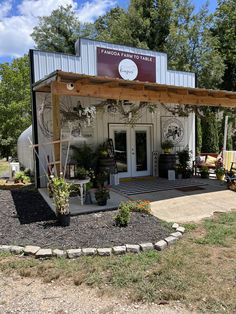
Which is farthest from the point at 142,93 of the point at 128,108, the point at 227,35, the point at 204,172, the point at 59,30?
the point at 59,30

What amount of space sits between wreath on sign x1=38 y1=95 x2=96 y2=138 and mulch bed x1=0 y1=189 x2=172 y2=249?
288 cm

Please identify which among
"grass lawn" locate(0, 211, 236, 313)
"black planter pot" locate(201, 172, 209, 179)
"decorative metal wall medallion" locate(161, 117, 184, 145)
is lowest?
"grass lawn" locate(0, 211, 236, 313)

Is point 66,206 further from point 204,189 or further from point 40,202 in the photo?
point 204,189

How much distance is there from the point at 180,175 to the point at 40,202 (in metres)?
5.03

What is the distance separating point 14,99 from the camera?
22.7 m

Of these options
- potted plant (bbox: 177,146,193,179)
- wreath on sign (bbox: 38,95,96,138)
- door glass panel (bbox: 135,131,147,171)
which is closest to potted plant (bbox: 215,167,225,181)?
potted plant (bbox: 177,146,193,179)

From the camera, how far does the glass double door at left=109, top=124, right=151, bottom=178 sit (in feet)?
31.4

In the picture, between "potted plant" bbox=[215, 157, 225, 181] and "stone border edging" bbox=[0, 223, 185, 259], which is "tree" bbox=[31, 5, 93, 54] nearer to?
"potted plant" bbox=[215, 157, 225, 181]

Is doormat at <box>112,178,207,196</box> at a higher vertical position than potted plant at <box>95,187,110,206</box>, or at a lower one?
lower

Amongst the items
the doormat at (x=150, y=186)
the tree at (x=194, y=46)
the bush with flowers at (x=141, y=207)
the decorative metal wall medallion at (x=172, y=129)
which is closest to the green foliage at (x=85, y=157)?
the doormat at (x=150, y=186)

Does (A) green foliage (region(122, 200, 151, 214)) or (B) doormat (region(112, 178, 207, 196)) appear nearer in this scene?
(A) green foliage (region(122, 200, 151, 214))

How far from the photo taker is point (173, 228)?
4871 millimetres

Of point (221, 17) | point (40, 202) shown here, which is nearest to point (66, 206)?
point (40, 202)

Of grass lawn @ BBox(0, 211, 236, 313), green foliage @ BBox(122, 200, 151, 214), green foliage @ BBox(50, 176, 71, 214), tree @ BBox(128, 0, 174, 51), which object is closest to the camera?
grass lawn @ BBox(0, 211, 236, 313)
